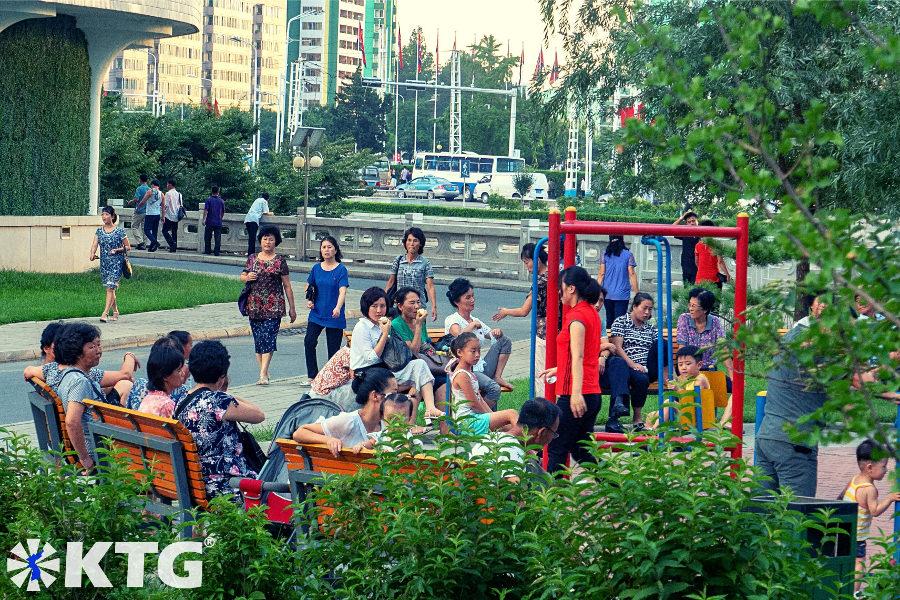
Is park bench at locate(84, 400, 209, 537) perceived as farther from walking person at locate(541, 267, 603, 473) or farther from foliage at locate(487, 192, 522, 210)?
foliage at locate(487, 192, 522, 210)

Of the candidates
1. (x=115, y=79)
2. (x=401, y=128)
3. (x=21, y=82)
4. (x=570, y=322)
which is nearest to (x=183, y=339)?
(x=570, y=322)

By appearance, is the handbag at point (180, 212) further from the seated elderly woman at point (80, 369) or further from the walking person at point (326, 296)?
the seated elderly woman at point (80, 369)

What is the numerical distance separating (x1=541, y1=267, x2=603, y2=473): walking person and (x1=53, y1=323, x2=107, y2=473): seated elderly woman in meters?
2.96

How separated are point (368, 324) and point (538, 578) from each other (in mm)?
6420

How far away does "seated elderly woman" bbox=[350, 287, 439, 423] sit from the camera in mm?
9852

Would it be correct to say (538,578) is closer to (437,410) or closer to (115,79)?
(437,410)

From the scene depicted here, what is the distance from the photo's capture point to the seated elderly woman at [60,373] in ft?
25.6

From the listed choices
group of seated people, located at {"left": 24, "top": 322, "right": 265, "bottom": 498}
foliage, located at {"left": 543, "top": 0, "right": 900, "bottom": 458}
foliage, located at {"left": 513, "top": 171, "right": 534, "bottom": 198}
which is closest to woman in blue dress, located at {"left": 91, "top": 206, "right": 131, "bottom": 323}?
group of seated people, located at {"left": 24, "top": 322, "right": 265, "bottom": 498}

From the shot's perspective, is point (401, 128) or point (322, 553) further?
point (401, 128)

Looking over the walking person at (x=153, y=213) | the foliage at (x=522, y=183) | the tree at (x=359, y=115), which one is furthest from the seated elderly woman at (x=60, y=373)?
the tree at (x=359, y=115)

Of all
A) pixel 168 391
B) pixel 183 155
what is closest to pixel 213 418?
pixel 168 391

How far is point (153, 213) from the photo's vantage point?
96.1ft

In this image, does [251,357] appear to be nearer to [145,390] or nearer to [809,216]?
[145,390]

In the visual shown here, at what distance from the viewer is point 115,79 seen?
175m
